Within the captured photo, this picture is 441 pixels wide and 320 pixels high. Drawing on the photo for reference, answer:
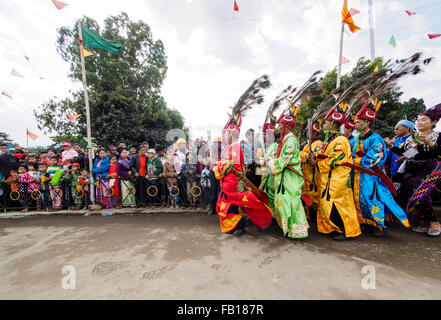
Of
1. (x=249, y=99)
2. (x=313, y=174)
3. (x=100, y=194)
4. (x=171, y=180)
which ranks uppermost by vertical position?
(x=249, y=99)

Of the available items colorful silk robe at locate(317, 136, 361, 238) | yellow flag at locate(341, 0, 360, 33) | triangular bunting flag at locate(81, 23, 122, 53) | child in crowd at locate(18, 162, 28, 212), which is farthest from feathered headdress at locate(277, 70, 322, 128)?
child in crowd at locate(18, 162, 28, 212)

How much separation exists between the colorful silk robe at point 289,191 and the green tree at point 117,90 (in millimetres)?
13674

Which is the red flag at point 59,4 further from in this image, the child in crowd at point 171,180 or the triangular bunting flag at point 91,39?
the child in crowd at point 171,180

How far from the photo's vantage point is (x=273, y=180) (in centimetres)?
330

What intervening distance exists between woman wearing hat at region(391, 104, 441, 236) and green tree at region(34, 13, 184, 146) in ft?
49.2

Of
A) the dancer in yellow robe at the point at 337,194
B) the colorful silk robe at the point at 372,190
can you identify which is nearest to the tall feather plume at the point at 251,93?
the dancer in yellow robe at the point at 337,194

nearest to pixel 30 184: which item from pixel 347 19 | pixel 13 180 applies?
pixel 13 180

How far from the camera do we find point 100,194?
5199 mm

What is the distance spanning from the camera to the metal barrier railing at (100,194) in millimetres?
4984

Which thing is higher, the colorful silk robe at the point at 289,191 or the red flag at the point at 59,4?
the red flag at the point at 59,4

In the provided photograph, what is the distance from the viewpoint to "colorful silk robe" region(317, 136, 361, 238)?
2771mm

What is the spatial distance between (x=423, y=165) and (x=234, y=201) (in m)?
3.05

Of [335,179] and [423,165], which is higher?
[423,165]

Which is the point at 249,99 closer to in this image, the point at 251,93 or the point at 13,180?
the point at 251,93
